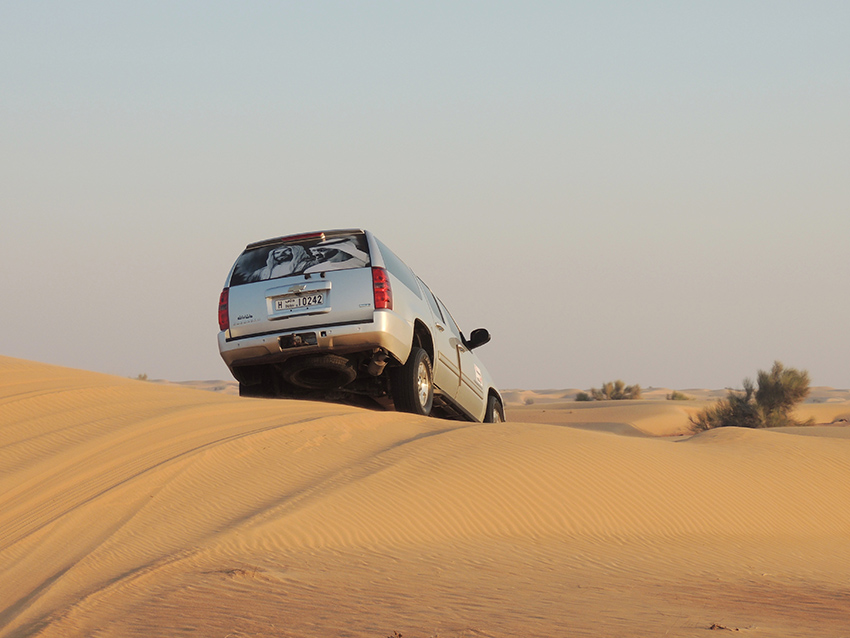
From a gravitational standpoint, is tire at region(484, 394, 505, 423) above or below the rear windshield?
below

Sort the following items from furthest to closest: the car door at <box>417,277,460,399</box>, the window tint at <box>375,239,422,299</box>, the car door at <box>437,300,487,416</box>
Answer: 1. the car door at <box>437,300,487,416</box>
2. the car door at <box>417,277,460,399</box>
3. the window tint at <box>375,239,422,299</box>

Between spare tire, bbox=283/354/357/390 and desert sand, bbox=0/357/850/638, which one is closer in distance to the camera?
desert sand, bbox=0/357/850/638

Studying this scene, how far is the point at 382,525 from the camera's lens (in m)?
6.38

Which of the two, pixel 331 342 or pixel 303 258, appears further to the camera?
pixel 303 258

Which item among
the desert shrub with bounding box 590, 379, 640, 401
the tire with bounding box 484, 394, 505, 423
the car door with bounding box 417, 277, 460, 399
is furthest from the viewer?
the desert shrub with bounding box 590, 379, 640, 401

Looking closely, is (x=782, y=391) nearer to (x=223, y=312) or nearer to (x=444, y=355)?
(x=444, y=355)

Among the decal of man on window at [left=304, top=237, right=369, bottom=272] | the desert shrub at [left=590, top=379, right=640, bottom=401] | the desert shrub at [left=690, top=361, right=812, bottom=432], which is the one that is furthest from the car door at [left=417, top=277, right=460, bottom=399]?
the desert shrub at [left=590, top=379, right=640, bottom=401]

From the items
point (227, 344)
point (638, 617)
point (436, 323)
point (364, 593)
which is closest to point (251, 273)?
point (227, 344)

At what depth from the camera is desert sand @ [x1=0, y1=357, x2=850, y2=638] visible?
14.5ft

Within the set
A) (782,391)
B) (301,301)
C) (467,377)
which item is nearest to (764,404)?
(782,391)

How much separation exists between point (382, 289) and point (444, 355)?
1.96 m

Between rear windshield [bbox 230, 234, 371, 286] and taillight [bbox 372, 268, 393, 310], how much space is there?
0.58 ft

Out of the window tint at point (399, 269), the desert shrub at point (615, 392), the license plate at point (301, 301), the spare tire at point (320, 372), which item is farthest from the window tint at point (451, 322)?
the desert shrub at point (615, 392)

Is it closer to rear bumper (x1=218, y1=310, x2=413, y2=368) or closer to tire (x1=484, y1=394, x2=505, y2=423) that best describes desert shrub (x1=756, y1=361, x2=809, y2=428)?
tire (x1=484, y1=394, x2=505, y2=423)
